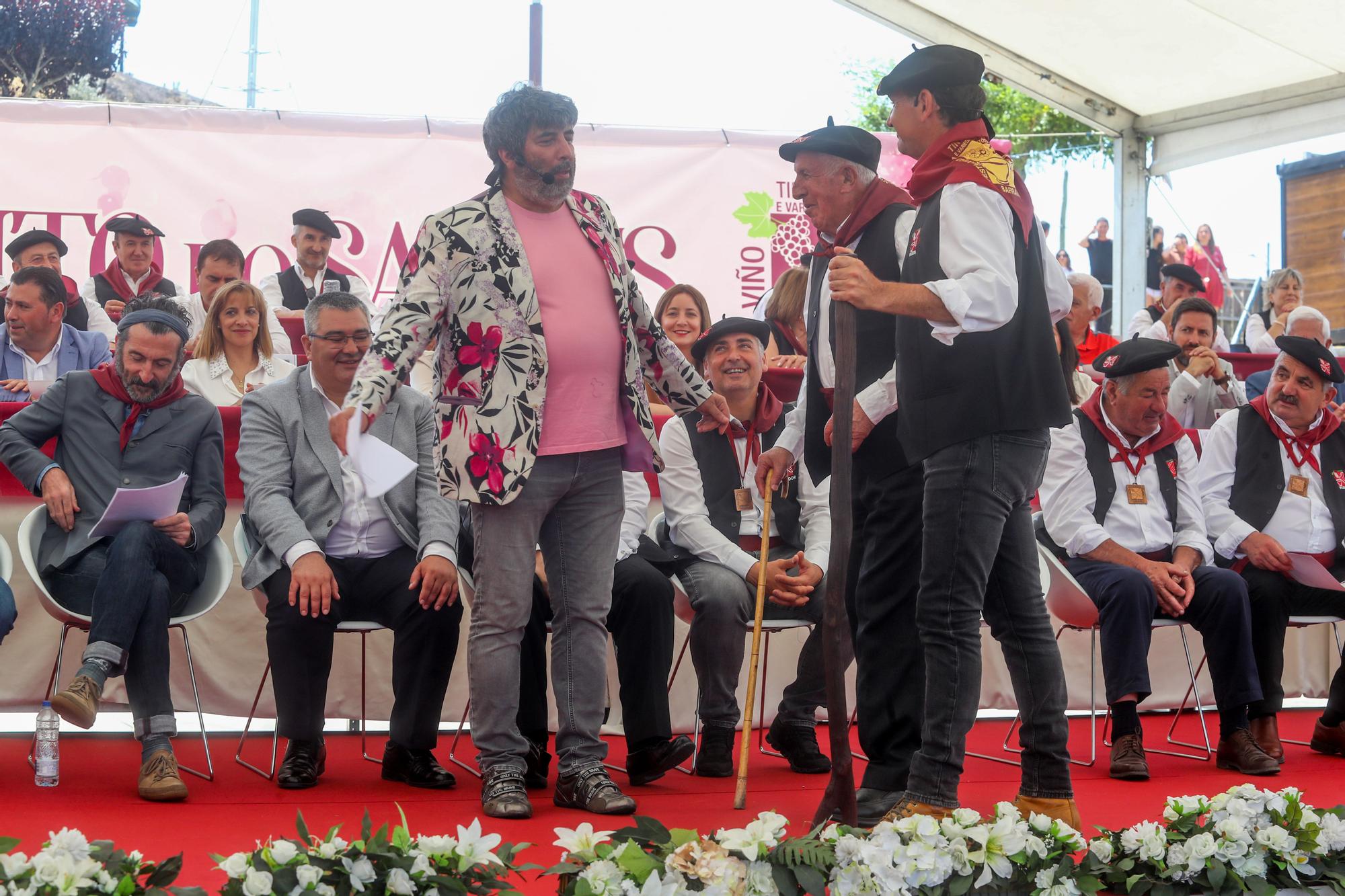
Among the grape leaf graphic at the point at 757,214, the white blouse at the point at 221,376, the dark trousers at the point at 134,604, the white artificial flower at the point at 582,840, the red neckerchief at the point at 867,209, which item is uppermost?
the grape leaf graphic at the point at 757,214

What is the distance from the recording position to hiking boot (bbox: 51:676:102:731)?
10.5ft

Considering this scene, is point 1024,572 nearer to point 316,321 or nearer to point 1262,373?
point 316,321

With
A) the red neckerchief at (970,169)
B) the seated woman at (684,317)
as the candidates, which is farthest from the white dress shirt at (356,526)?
the red neckerchief at (970,169)

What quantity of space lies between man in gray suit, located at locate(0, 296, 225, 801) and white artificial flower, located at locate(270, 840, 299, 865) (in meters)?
1.44

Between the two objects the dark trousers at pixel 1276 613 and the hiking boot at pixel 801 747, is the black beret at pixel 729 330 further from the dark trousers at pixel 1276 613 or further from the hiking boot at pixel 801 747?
the dark trousers at pixel 1276 613

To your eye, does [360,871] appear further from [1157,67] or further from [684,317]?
[1157,67]

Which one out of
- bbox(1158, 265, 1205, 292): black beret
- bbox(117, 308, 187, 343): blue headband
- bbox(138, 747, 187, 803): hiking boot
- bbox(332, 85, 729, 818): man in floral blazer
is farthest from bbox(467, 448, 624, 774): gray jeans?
bbox(1158, 265, 1205, 292): black beret

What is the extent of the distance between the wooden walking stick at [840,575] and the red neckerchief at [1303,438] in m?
2.48

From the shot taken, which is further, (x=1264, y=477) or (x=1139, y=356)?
(x=1264, y=477)

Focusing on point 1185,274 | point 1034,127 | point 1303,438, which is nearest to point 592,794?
point 1303,438

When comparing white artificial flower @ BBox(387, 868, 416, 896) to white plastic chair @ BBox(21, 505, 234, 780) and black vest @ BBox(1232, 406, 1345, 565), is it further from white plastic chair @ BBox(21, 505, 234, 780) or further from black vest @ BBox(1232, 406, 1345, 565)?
black vest @ BBox(1232, 406, 1345, 565)

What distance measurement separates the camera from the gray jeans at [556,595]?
121 inches

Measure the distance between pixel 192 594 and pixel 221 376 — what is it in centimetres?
155

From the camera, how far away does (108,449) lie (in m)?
3.72
